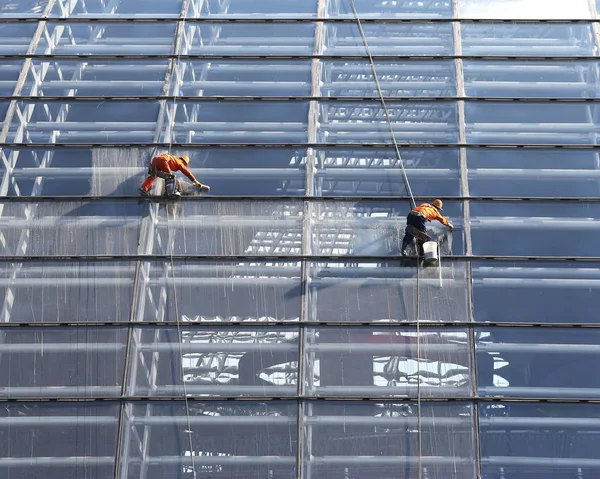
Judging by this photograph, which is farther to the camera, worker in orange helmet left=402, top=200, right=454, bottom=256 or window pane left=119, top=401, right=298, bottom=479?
worker in orange helmet left=402, top=200, right=454, bottom=256

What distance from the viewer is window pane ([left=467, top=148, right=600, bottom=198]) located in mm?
25672

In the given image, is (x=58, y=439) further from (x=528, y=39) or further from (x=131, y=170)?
(x=528, y=39)

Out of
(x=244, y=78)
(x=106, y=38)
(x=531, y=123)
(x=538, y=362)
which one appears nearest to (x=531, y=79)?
(x=531, y=123)

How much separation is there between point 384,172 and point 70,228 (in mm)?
7071

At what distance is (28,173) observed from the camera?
26.3m

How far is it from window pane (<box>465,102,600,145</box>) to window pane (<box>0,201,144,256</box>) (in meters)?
8.20

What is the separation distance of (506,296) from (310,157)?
19.0 feet

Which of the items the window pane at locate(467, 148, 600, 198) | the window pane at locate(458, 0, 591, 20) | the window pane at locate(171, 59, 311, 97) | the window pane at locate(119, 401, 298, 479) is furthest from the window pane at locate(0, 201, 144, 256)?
the window pane at locate(458, 0, 591, 20)

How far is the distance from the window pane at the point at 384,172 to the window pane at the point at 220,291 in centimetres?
266

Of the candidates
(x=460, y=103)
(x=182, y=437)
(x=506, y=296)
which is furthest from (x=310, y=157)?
(x=182, y=437)

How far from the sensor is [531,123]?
Result: 89.5ft

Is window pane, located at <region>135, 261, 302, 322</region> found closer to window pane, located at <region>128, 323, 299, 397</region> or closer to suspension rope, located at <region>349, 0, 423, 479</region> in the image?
window pane, located at <region>128, 323, 299, 397</region>

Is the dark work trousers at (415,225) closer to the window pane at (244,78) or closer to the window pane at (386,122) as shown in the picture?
the window pane at (386,122)

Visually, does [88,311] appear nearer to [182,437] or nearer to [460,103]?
[182,437]
